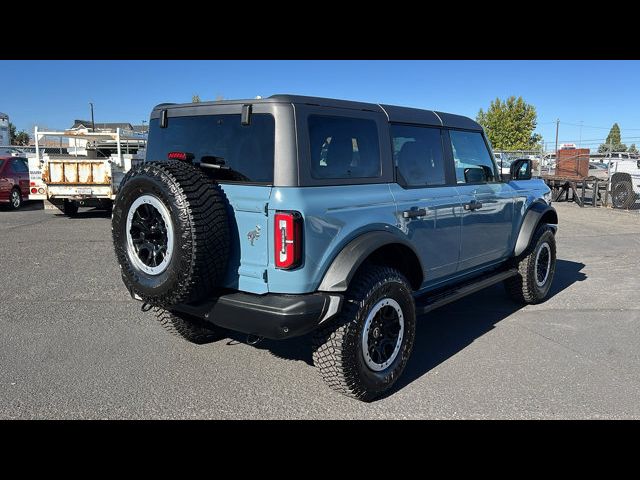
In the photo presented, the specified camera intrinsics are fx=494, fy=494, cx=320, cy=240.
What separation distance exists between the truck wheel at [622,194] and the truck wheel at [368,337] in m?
14.9

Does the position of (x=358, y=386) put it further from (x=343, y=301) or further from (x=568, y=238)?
(x=568, y=238)

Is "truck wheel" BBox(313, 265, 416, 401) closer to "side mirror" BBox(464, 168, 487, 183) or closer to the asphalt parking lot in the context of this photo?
the asphalt parking lot

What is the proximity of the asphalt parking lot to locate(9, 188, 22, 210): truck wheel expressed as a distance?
963cm

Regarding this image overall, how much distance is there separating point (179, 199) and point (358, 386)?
168 centimetres

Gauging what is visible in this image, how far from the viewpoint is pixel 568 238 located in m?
10.4

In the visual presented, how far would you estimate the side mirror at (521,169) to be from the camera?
5.29 m

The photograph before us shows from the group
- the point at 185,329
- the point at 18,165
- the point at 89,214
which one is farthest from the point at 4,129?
the point at 185,329

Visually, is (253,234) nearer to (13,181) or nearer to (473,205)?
(473,205)

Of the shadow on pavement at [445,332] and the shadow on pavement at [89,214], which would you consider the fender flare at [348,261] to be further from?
the shadow on pavement at [89,214]

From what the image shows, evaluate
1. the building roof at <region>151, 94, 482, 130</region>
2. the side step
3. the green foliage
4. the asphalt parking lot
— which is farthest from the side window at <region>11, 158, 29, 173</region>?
the green foliage

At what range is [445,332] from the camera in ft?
15.7

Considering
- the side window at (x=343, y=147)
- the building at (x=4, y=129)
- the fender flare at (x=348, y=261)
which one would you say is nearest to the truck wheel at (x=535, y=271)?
the side window at (x=343, y=147)
